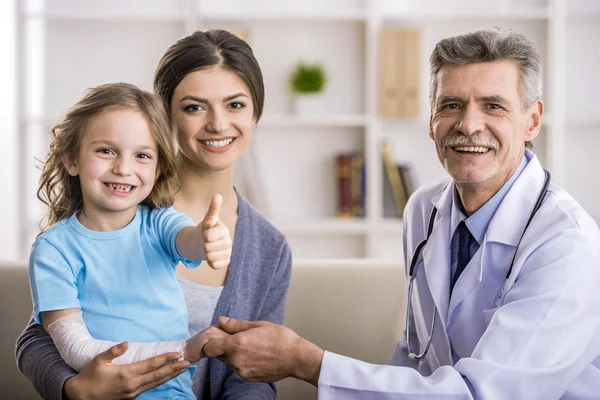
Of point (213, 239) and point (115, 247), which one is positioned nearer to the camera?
point (213, 239)

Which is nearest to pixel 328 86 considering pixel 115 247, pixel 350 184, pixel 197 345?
Answer: pixel 350 184

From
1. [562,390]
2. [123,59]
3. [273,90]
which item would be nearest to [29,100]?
[123,59]

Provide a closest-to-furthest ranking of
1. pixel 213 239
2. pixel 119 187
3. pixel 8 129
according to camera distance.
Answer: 1. pixel 213 239
2. pixel 119 187
3. pixel 8 129

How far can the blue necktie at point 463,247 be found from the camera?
5.76ft

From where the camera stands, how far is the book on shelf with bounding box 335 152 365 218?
13.0 ft

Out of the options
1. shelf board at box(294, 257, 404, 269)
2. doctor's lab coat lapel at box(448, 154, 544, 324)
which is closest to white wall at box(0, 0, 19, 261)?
shelf board at box(294, 257, 404, 269)

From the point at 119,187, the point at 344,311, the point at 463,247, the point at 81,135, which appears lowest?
the point at 344,311

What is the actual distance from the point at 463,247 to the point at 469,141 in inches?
10.0

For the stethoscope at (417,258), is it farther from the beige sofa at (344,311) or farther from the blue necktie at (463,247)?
the beige sofa at (344,311)

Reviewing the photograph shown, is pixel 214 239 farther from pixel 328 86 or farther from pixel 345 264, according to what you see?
pixel 328 86

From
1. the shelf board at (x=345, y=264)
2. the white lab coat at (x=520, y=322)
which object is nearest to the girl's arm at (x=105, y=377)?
the white lab coat at (x=520, y=322)

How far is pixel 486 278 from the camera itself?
5.39 ft

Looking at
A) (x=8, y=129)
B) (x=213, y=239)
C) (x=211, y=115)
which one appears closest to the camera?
(x=213, y=239)

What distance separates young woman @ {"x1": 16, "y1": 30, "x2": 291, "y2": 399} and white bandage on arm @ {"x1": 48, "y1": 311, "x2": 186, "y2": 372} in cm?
19
